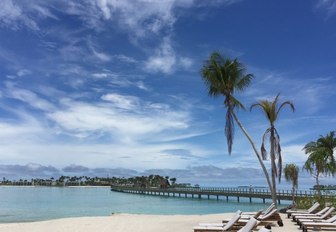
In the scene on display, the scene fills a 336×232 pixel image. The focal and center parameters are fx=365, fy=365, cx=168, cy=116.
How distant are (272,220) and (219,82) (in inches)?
334

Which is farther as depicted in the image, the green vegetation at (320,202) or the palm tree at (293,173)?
the palm tree at (293,173)

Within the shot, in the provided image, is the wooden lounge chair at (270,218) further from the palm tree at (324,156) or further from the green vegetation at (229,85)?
the palm tree at (324,156)

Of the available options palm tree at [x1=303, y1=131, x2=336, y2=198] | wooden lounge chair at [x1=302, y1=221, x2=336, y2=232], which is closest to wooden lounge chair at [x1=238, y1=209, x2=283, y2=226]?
wooden lounge chair at [x1=302, y1=221, x2=336, y2=232]

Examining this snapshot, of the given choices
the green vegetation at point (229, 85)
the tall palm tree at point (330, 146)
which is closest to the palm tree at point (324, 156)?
the tall palm tree at point (330, 146)

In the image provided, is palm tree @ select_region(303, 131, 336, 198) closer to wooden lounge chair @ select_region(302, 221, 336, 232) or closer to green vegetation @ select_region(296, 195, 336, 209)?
green vegetation @ select_region(296, 195, 336, 209)

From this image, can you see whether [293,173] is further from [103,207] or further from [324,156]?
[103,207]

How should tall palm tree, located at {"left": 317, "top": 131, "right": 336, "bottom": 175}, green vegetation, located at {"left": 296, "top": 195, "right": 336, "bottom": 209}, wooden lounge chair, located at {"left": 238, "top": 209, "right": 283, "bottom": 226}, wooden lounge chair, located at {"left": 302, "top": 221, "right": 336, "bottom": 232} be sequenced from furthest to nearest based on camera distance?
tall palm tree, located at {"left": 317, "top": 131, "right": 336, "bottom": 175}
green vegetation, located at {"left": 296, "top": 195, "right": 336, "bottom": 209}
wooden lounge chair, located at {"left": 238, "top": 209, "right": 283, "bottom": 226}
wooden lounge chair, located at {"left": 302, "top": 221, "right": 336, "bottom": 232}

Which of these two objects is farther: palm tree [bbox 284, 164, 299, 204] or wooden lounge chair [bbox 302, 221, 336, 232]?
palm tree [bbox 284, 164, 299, 204]

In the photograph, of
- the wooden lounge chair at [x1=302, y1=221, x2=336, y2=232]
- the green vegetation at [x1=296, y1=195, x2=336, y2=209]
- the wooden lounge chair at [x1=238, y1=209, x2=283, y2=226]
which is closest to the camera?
the wooden lounge chair at [x1=302, y1=221, x2=336, y2=232]

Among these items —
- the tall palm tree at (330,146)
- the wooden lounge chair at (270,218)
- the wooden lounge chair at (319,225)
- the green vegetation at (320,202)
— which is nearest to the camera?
the wooden lounge chair at (319,225)

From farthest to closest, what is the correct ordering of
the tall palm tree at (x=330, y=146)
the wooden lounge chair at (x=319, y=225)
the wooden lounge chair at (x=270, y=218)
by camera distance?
the tall palm tree at (x=330, y=146) → the wooden lounge chair at (x=270, y=218) → the wooden lounge chair at (x=319, y=225)

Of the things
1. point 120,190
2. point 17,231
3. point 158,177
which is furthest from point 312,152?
point 158,177

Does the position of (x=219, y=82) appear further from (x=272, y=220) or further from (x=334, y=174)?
(x=334, y=174)

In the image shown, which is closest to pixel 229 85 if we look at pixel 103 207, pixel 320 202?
pixel 320 202
